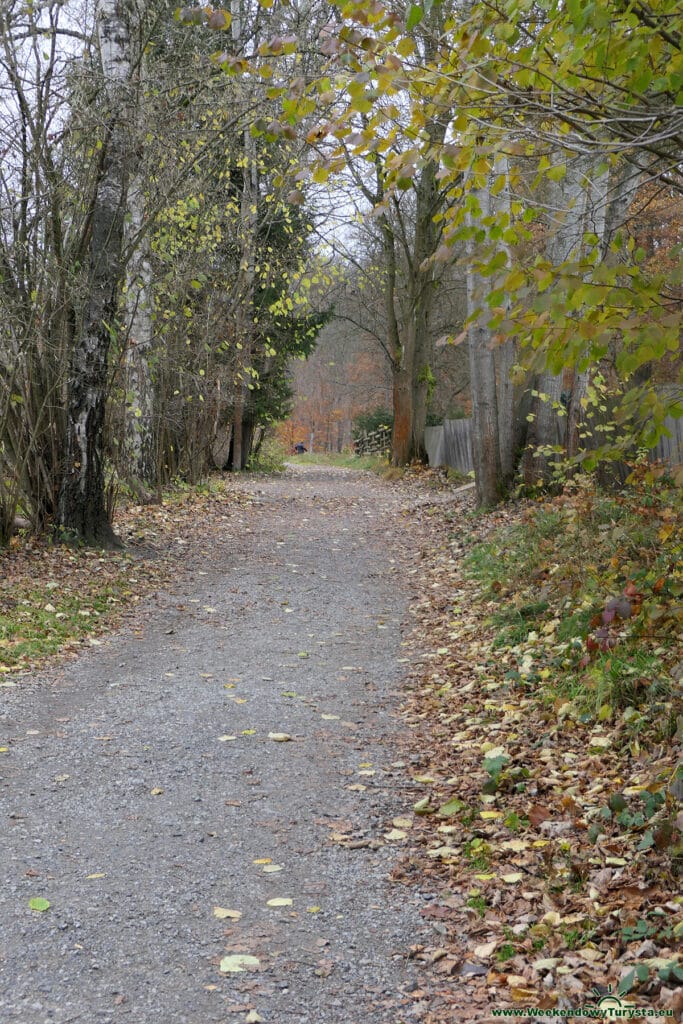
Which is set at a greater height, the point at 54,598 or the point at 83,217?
the point at 83,217

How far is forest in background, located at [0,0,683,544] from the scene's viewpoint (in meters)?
3.83

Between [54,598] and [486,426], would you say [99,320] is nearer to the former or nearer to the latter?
[54,598]

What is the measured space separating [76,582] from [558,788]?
6086 millimetres

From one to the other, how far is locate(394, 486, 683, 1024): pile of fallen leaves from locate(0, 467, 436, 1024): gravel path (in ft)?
0.82

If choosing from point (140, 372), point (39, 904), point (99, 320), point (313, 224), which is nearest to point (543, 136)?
point (39, 904)

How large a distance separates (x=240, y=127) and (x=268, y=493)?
31.0ft

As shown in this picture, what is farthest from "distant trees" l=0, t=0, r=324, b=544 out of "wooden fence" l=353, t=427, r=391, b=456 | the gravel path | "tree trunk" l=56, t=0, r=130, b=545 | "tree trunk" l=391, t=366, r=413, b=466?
"wooden fence" l=353, t=427, r=391, b=456

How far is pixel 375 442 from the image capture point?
124 ft

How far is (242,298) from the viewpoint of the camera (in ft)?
66.6

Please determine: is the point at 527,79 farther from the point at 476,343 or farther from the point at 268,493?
the point at 268,493

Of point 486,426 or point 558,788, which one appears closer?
point 558,788

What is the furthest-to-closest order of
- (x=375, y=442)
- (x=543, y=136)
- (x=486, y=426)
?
(x=375, y=442)
(x=486, y=426)
(x=543, y=136)

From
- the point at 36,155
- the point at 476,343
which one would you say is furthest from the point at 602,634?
the point at 476,343

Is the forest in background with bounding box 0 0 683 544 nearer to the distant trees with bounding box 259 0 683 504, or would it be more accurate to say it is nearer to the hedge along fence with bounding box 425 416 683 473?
the distant trees with bounding box 259 0 683 504
